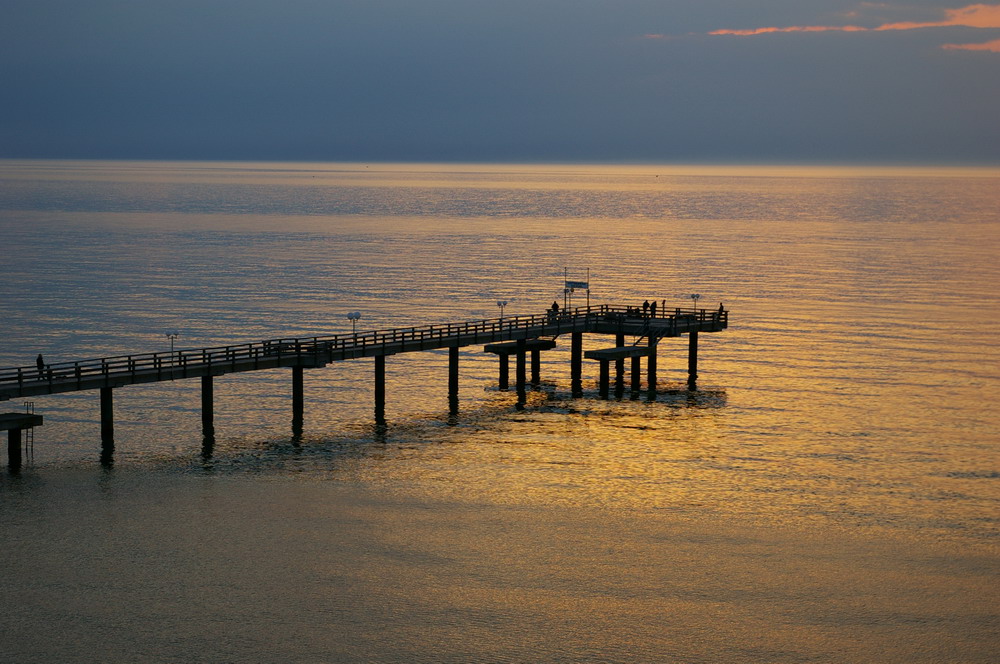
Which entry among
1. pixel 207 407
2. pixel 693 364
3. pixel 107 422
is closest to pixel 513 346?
pixel 693 364

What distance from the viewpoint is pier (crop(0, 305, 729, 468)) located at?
5069 centimetres

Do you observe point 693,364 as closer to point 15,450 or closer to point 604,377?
point 604,377

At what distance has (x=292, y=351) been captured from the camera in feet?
188

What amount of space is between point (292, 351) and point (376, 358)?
446cm

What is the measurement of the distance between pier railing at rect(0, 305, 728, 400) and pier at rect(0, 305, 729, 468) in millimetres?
42

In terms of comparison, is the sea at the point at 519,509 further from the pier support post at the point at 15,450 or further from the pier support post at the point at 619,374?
the pier support post at the point at 619,374

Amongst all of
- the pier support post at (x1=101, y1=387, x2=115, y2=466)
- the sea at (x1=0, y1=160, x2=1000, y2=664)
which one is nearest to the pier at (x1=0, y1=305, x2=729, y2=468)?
the pier support post at (x1=101, y1=387, x2=115, y2=466)

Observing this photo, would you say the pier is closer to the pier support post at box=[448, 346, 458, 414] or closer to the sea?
the pier support post at box=[448, 346, 458, 414]

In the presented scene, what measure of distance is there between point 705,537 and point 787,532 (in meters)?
3.02

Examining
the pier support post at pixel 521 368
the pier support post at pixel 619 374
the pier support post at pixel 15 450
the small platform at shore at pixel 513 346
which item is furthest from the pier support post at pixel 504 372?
the pier support post at pixel 15 450

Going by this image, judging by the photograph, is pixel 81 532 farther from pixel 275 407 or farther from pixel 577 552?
pixel 275 407

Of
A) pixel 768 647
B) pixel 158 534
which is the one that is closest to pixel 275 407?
pixel 158 534

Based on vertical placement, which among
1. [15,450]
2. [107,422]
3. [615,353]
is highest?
[615,353]

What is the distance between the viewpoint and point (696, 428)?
57.0 m
